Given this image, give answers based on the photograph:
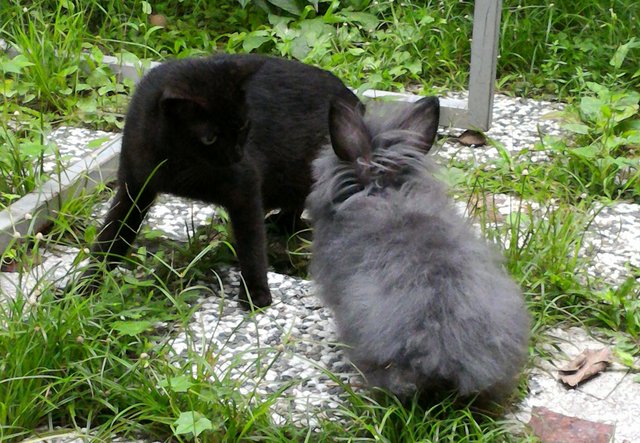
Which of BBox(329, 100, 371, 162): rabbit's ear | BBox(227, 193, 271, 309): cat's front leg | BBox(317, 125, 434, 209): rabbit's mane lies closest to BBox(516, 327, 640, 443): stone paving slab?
BBox(317, 125, 434, 209): rabbit's mane

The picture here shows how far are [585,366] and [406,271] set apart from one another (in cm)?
79

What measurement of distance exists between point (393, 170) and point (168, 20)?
9.77 feet

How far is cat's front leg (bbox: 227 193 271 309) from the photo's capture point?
3.60 m

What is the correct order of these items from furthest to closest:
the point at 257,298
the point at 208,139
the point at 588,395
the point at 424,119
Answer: the point at 257,298 < the point at 208,139 < the point at 424,119 < the point at 588,395

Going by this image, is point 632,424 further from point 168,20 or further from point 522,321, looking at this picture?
point 168,20

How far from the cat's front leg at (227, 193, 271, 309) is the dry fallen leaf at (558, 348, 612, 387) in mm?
1071

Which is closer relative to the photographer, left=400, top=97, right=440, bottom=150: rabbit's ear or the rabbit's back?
the rabbit's back

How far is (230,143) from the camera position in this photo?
343 cm

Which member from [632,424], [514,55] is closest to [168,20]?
[514,55]

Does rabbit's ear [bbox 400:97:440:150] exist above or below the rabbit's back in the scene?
above

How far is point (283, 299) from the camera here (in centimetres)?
363

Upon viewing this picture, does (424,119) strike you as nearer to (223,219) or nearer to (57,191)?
(223,219)

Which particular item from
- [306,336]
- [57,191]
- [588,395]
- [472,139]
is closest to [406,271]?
[306,336]

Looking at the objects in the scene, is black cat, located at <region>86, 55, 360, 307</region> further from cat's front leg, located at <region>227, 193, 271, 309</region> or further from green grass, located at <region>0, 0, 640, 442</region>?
green grass, located at <region>0, 0, 640, 442</region>
